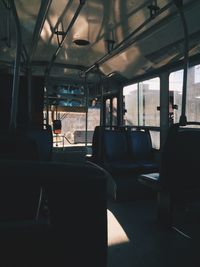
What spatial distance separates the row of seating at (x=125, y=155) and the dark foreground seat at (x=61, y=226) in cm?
302

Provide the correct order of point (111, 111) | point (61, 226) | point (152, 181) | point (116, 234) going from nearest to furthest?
1. point (61, 226)
2. point (116, 234)
3. point (152, 181)
4. point (111, 111)

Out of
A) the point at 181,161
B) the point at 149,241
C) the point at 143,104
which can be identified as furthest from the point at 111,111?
the point at 149,241

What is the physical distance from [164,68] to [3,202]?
12.4ft

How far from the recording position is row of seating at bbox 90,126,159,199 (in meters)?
3.65

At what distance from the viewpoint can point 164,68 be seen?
4.16 m

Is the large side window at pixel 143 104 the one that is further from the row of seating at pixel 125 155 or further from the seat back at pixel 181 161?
the seat back at pixel 181 161

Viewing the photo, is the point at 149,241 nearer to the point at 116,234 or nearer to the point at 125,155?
the point at 116,234

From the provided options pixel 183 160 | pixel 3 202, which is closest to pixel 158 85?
pixel 183 160

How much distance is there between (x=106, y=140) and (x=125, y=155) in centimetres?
46

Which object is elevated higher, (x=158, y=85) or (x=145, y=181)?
(x=158, y=85)

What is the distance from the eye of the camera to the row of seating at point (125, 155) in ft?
12.0

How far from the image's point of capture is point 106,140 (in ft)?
13.6

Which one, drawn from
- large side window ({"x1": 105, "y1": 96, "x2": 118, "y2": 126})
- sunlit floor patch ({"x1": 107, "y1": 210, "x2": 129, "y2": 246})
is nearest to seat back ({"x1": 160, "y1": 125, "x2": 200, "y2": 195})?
sunlit floor patch ({"x1": 107, "y1": 210, "x2": 129, "y2": 246})

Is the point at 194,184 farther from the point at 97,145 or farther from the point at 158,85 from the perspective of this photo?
the point at 158,85
